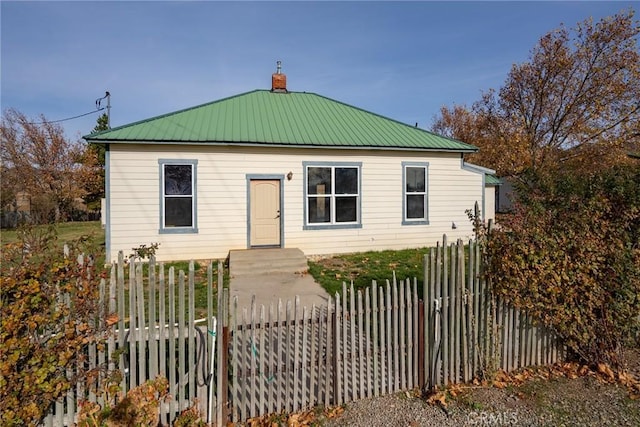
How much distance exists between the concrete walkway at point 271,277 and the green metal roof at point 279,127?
11.3ft

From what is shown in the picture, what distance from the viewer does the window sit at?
11422mm

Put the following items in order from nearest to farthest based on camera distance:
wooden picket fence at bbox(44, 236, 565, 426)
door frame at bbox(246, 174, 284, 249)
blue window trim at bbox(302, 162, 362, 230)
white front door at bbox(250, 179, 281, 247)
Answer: wooden picket fence at bbox(44, 236, 565, 426)
door frame at bbox(246, 174, 284, 249)
white front door at bbox(250, 179, 281, 247)
blue window trim at bbox(302, 162, 362, 230)

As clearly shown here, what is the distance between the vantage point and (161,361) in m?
3.13

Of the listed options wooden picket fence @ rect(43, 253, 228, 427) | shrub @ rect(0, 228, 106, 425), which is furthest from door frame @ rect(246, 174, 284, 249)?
shrub @ rect(0, 228, 106, 425)

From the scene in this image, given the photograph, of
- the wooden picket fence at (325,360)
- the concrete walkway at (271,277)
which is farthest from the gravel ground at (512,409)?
the concrete walkway at (271,277)

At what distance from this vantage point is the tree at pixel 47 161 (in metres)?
29.1

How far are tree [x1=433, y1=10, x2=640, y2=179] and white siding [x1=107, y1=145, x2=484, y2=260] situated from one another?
6635 mm

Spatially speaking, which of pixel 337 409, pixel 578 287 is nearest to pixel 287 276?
pixel 337 409

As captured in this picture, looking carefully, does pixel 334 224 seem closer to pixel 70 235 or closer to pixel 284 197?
pixel 284 197

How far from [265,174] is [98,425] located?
8.86 meters

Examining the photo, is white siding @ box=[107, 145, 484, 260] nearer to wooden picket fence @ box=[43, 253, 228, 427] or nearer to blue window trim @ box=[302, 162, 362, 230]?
blue window trim @ box=[302, 162, 362, 230]

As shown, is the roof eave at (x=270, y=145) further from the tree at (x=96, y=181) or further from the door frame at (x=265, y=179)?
the tree at (x=96, y=181)

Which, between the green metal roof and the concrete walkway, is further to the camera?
the green metal roof

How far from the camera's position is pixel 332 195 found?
1155cm
